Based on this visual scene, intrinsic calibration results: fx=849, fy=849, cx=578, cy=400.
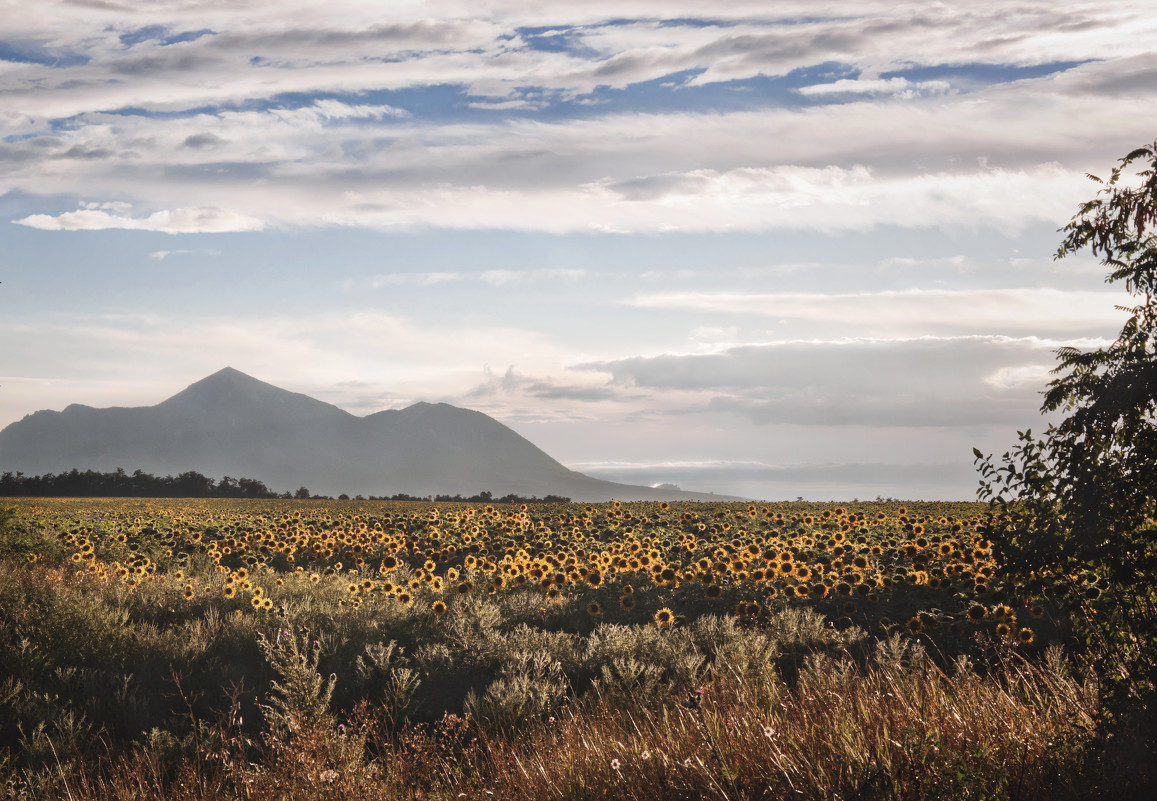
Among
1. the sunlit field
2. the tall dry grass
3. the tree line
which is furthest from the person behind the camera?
the tree line

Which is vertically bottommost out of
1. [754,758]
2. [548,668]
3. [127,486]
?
[127,486]

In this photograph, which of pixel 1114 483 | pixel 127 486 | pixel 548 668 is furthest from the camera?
pixel 127 486

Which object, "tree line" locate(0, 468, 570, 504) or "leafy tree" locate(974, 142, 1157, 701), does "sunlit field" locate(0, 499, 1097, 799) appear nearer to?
"leafy tree" locate(974, 142, 1157, 701)

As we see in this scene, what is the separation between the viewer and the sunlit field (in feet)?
16.8

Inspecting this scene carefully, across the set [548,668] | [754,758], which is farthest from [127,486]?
[754,758]

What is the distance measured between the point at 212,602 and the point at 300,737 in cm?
746

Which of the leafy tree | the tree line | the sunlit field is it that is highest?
the leafy tree

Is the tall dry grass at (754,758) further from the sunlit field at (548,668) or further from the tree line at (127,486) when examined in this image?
the tree line at (127,486)

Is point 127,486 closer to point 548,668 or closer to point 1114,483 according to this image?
point 548,668

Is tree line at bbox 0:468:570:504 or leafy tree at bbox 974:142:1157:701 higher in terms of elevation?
leafy tree at bbox 974:142:1157:701

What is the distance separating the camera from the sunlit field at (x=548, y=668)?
5105 millimetres

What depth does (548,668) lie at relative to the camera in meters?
8.68

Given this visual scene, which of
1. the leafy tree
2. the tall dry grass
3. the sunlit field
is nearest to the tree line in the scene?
the sunlit field

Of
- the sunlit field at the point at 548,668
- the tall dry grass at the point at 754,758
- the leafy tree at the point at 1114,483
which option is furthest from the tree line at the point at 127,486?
the leafy tree at the point at 1114,483
